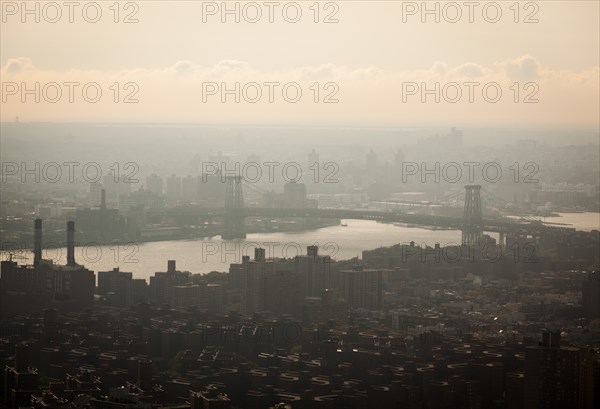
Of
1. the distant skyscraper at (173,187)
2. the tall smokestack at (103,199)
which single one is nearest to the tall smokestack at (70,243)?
the tall smokestack at (103,199)

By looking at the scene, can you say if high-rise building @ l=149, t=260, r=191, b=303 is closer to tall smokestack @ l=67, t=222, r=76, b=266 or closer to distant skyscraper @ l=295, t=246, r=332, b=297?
tall smokestack @ l=67, t=222, r=76, b=266

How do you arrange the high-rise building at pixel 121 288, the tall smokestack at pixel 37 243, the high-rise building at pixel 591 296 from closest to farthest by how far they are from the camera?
1. the high-rise building at pixel 591 296
2. the high-rise building at pixel 121 288
3. the tall smokestack at pixel 37 243

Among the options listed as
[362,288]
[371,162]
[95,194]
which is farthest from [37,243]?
[371,162]

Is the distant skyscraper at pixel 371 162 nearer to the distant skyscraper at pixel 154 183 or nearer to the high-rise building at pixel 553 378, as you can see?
the distant skyscraper at pixel 154 183

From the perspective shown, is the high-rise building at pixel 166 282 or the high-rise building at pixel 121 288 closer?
the high-rise building at pixel 121 288

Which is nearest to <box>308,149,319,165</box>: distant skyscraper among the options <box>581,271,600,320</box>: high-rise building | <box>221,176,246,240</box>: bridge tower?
<box>221,176,246,240</box>: bridge tower
